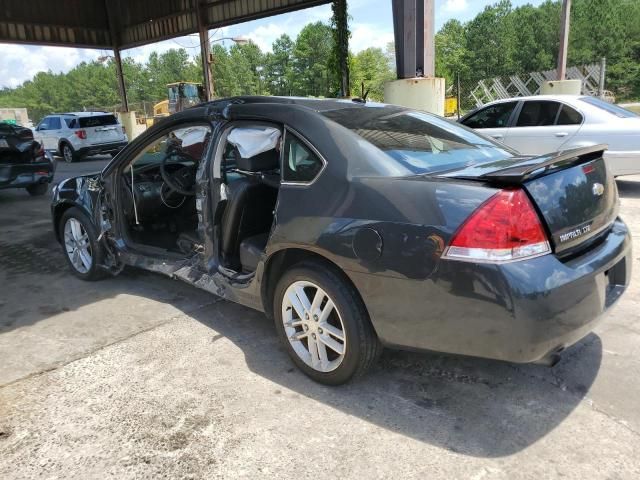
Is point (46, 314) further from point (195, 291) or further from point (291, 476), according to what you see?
point (291, 476)

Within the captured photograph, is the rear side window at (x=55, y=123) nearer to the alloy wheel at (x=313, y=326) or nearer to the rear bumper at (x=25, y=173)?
the rear bumper at (x=25, y=173)

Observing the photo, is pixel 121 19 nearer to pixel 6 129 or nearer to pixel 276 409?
pixel 6 129

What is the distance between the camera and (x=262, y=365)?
3.05m

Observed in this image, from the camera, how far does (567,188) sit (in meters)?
2.31

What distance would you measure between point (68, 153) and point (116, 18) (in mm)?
6542

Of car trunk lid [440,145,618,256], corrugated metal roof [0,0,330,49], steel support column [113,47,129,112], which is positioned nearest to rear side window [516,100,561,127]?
car trunk lid [440,145,618,256]

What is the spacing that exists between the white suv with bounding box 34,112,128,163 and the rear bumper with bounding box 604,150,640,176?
1524 centimetres

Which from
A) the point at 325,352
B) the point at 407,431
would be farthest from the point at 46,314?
the point at 407,431

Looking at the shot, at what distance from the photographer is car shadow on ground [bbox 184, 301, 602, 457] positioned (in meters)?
2.34

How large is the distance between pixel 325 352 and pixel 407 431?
2.01ft

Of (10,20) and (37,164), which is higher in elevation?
(10,20)

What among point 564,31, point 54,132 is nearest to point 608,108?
point 564,31

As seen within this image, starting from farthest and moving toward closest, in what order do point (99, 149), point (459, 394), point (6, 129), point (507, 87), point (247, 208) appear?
point (507, 87), point (99, 149), point (6, 129), point (247, 208), point (459, 394)

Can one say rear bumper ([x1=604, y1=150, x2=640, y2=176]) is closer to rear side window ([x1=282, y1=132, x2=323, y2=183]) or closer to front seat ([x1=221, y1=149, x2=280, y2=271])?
front seat ([x1=221, y1=149, x2=280, y2=271])
